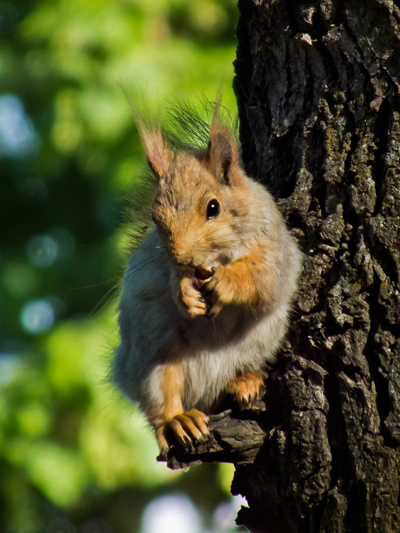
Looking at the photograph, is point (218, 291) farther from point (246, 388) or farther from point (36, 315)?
point (36, 315)

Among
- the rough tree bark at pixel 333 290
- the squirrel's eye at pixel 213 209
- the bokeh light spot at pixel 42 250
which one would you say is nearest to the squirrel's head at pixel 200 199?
the squirrel's eye at pixel 213 209

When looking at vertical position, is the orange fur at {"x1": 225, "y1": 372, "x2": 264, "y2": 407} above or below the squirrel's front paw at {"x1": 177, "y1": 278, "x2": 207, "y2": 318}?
below

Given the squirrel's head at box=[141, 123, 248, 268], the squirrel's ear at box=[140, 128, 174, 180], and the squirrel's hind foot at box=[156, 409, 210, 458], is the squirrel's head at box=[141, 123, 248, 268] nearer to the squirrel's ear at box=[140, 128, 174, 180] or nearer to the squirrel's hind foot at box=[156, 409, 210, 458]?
the squirrel's ear at box=[140, 128, 174, 180]

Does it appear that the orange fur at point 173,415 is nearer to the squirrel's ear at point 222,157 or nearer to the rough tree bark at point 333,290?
the rough tree bark at point 333,290

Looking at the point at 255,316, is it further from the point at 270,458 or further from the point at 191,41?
the point at 191,41

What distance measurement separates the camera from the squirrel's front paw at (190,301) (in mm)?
1713

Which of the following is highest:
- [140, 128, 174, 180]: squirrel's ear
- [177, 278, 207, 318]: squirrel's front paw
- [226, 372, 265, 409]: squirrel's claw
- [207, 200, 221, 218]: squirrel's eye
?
[140, 128, 174, 180]: squirrel's ear

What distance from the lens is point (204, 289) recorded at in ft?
5.70

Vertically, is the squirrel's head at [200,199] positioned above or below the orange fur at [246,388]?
above

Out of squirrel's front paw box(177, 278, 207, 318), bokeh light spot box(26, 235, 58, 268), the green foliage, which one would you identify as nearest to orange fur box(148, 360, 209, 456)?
Result: squirrel's front paw box(177, 278, 207, 318)

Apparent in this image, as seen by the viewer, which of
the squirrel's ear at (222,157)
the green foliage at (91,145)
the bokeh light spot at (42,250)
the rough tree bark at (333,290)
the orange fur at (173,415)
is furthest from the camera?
the bokeh light spot at (42,250)

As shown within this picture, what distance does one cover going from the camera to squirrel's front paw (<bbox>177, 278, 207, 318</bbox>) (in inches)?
67.4

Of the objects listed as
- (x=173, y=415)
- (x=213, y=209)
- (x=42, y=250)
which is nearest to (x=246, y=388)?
(x=173, y=415)

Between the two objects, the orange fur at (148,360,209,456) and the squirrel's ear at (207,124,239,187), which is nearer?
the orange fur at (148,360,209,456)
